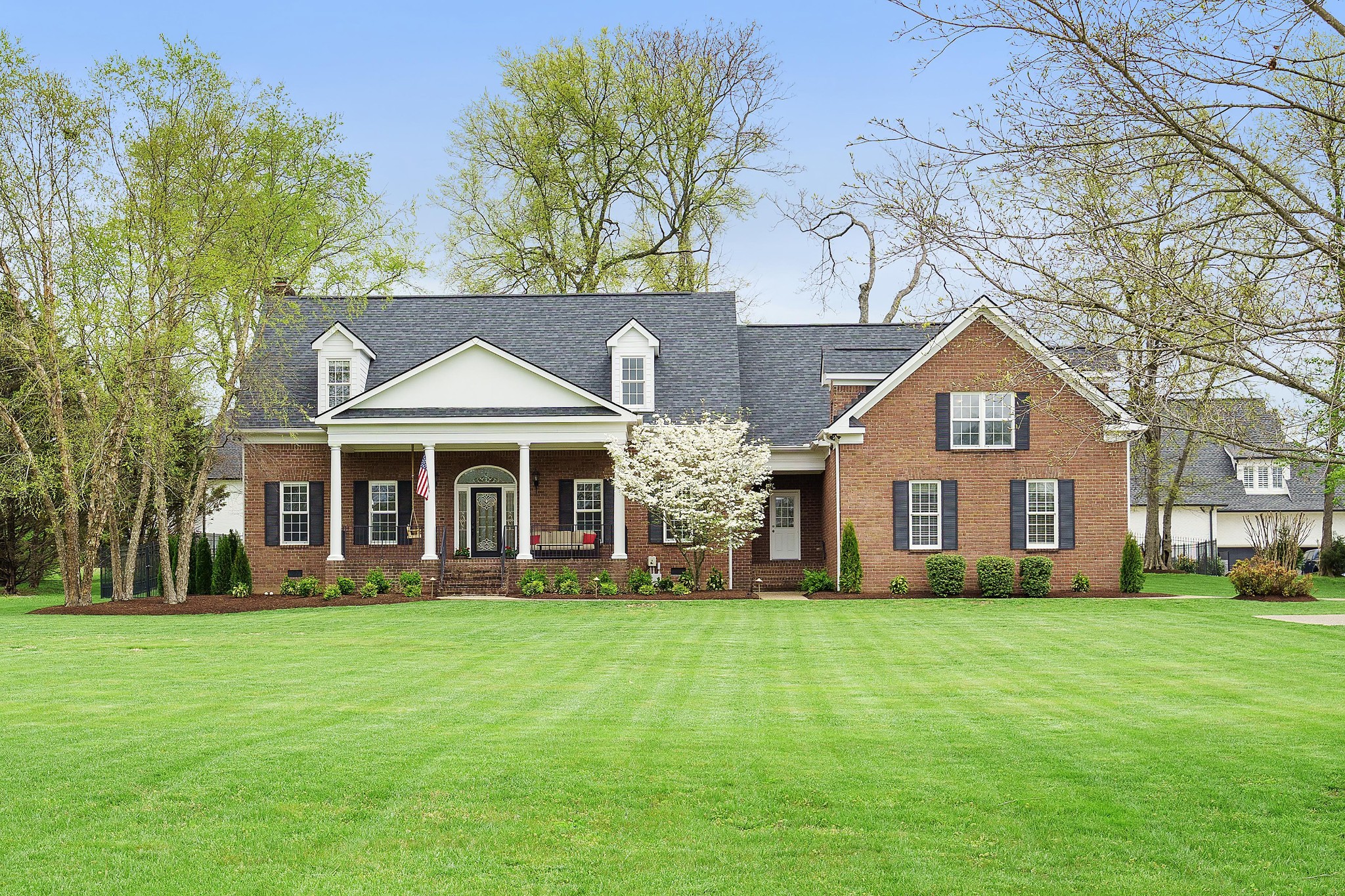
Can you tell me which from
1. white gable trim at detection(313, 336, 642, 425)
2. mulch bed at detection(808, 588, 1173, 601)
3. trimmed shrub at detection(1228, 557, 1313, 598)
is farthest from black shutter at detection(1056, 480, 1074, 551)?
white gable trim at detection(313, 336, 642, 425)

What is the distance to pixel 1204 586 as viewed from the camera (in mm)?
30062

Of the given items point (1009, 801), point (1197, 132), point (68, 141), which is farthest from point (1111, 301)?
point (68, 141)

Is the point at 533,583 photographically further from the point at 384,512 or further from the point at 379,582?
the point at 384,512

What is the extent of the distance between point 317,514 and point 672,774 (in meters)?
24.2

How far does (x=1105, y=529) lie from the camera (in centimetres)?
2753

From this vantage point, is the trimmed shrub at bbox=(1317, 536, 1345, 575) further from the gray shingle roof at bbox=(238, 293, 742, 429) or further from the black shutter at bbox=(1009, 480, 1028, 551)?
the gray shingle roof at bbox=(238, 293, 742, 429)

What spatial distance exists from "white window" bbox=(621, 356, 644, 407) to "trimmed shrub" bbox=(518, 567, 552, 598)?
5.38 metres

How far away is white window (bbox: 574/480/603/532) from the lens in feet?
99.1

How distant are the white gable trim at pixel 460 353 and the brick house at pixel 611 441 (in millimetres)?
67

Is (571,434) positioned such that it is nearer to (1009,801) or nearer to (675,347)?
(675,347)

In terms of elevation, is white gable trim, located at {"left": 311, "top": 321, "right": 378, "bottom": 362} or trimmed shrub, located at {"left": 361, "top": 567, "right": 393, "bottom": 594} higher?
white gable trim, located at {"left": 311, "top": 321, "right": 378, "bottom": 362}

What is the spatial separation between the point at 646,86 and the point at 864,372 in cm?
1732

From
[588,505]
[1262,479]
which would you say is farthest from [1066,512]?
[1262,479]

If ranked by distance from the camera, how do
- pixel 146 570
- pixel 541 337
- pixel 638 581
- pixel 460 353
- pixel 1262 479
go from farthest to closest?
pixel 1262 479 → pixel 146 570 → pixel 541 337 → pixel 460 353 → pixel 638 581
